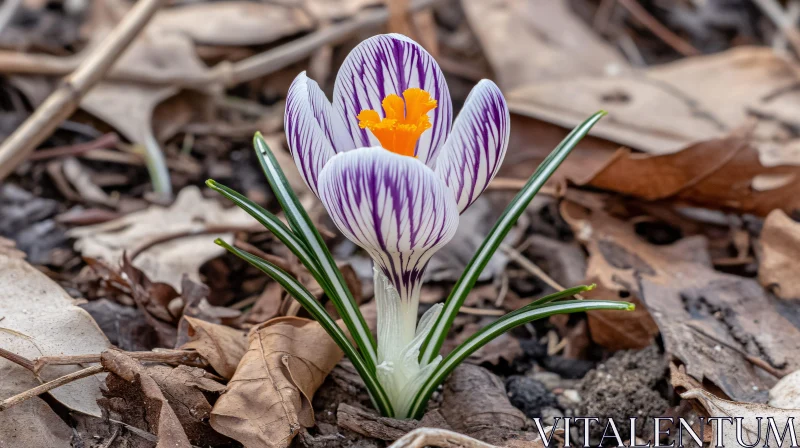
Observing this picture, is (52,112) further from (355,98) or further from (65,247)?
(355,98)

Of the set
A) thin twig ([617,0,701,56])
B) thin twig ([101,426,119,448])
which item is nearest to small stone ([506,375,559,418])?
thin twig ([101,426,119,448])

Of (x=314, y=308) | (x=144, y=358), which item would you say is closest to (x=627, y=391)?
(x=314, y=308)

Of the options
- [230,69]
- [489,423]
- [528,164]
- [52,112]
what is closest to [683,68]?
[528,164]

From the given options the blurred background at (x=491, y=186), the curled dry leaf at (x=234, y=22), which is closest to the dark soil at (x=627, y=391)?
the blurred background at (x=491, y=186)

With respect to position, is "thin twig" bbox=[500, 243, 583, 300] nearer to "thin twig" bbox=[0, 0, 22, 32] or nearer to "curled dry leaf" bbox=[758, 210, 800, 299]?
"curled dry leaf" bbox=[758, 210, 800, 299]

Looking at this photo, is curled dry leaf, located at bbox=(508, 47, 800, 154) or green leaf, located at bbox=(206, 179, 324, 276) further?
curled dry leaf, located at bbox=(508, 47, 800, 154)
